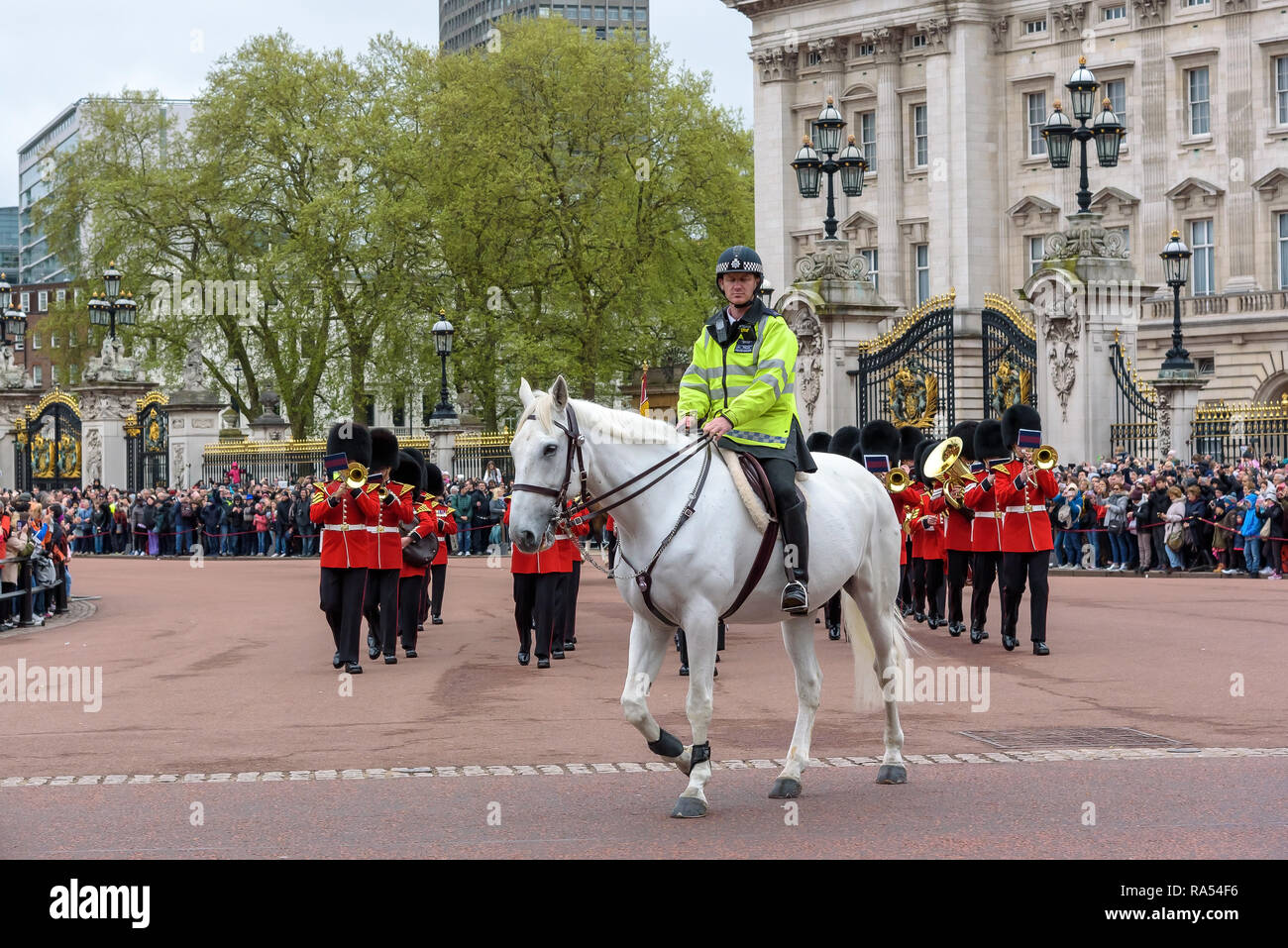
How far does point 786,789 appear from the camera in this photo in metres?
8.91

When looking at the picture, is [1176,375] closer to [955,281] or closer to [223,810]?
[223,810]

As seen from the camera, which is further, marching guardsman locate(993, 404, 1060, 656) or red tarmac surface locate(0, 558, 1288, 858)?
marching guardsman locate(993, 404, 1060, 656)

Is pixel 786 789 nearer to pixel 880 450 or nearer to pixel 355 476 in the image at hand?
pixel 355 476

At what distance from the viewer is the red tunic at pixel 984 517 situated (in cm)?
1634

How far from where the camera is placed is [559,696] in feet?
43.4

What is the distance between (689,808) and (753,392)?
2.02m

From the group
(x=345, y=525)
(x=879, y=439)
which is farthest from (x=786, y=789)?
(x=879, y=439)

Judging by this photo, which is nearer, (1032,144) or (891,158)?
(1032,144)

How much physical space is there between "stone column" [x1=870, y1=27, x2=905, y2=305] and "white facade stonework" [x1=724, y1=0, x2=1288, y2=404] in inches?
2.1

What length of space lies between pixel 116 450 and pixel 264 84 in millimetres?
15613

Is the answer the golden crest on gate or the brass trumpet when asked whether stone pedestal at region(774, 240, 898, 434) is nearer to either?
the golden crest on gate

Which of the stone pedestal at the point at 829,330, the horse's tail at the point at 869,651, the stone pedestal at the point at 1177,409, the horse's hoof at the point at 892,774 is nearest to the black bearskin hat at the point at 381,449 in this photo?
the horse's tail at the point at 869,651

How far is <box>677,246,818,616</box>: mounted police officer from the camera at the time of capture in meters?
9.09

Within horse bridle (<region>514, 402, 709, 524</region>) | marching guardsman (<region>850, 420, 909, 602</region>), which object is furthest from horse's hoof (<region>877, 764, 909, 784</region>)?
marching guardsman (<region>850, 420, 909, 602</region>)
